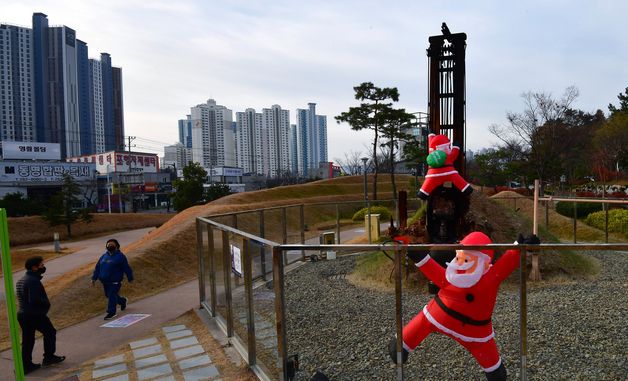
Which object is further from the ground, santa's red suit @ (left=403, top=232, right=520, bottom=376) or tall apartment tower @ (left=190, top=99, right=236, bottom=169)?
tall apartment tower @ (left=190, top=99, right=236, bottom=169)

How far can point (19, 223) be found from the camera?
96.4 feet

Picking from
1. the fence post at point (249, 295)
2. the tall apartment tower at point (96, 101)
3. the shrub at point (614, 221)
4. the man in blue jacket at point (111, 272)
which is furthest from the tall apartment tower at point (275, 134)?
the fence post at point (249, 295)

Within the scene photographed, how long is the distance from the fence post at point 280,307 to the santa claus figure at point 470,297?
0.93 m

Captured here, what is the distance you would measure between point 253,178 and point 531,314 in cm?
8024

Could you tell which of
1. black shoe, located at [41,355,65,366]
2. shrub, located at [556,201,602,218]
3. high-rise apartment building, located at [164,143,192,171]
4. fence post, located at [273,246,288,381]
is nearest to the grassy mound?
black shoe, located at [41,355,65,366]

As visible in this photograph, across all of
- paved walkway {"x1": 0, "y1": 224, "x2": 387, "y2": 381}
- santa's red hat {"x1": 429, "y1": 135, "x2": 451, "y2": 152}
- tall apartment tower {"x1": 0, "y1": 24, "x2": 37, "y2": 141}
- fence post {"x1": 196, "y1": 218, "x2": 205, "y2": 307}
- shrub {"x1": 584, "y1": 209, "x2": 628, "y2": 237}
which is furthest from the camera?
tall apartment tower {"x1": 0, "y1": 24, "x2": 37, "y2": 141}

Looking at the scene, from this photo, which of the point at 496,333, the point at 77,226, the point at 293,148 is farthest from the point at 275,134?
the point at 496,333

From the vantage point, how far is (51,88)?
7694 centimetres

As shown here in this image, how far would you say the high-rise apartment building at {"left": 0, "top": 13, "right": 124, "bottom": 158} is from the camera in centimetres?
7231

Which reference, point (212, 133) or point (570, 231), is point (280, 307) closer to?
point (570, 231)

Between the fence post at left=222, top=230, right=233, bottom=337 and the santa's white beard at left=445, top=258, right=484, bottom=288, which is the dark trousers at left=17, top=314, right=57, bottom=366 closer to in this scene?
the fence post at left=222, top=230, right=233, bottom=337

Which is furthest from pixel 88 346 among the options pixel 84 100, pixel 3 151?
pixel 84 100

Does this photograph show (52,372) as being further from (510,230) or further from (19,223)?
(19,223)

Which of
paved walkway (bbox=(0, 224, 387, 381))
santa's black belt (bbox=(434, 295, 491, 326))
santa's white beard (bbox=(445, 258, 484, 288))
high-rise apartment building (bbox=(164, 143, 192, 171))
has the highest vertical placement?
high-rise apartment building (bbox=(164, 143, 192, 171))
